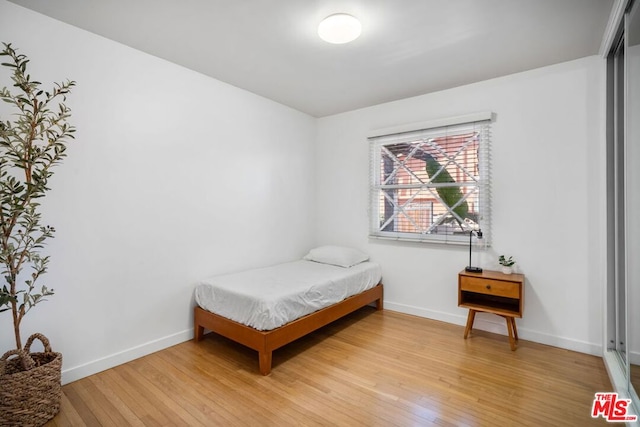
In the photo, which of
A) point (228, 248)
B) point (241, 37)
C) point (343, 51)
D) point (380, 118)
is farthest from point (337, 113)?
point (228, 248)

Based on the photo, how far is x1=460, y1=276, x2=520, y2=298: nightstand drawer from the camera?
264cm

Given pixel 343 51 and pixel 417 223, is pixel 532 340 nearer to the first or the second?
pixel 417 223

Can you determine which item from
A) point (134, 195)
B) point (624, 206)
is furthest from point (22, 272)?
point (624, 206)

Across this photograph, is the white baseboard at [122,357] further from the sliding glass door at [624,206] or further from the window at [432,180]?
the sliding glass door at [624,206]

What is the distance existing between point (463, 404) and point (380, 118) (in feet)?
10.1

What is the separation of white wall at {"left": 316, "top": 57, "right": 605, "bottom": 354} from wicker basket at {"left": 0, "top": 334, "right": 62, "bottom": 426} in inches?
126

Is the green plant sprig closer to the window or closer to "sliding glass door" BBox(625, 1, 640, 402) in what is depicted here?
the window

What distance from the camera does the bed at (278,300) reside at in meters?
2.37

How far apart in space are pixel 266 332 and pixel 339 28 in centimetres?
225

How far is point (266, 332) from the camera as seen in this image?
2326 millimetres

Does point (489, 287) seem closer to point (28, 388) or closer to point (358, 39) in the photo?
point (358, 39)

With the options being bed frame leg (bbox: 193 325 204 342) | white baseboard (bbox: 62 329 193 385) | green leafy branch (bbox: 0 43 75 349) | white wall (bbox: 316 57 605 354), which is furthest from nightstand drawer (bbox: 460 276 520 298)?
green leafy branch (bbox: 0 43 75 349)

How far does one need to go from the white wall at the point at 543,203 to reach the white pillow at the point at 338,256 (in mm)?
614

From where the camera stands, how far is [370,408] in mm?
1916
